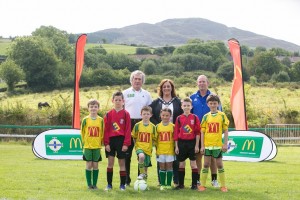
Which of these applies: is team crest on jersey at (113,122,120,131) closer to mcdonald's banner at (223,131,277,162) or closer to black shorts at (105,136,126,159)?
black shorts at (105,136,126,159)

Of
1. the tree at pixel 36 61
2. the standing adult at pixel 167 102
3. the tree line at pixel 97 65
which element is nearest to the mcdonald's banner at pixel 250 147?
the standing adult at pixel 167 102

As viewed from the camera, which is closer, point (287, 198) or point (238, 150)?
point (287, 198)

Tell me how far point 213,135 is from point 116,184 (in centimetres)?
208

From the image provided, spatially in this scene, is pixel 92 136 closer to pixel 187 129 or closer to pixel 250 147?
pixel 187 129

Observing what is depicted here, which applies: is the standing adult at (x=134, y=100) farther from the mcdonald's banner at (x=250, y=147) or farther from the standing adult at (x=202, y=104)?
the mcdonald's banner at (x=250, y=147)

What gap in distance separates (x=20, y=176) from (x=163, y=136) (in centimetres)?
339

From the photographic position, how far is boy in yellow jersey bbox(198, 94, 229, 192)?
7.72 m

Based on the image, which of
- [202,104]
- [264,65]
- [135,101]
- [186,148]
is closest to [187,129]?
[186,148]

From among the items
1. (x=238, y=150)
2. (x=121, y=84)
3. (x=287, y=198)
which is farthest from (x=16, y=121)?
(x=121, y=84)

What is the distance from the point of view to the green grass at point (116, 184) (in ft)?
24.1

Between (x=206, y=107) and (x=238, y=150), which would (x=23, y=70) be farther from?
(x=206, y=107)

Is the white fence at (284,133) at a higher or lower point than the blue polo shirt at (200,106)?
lower

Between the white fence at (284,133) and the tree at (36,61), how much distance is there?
3431 cm

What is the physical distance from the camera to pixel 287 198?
286 inches
